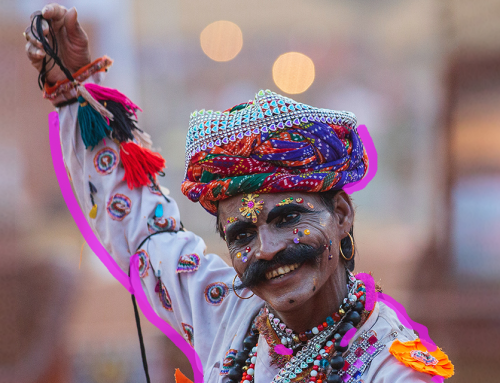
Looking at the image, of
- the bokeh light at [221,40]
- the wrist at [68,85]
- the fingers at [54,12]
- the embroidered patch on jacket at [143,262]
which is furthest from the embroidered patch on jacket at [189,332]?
the bokeh light at [221,40]

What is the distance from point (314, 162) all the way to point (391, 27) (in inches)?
160

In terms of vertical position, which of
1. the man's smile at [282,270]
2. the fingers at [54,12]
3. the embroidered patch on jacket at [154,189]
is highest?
the fingers at [54,12]

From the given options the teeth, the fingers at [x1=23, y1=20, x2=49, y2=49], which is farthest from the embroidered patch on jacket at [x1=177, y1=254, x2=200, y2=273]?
the fingers at [x1=23, y1=20, x2=49, y2=49]

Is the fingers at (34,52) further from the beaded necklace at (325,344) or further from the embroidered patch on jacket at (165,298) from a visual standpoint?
the beaded necklace at (325,344)

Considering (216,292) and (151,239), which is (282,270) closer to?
(216,292)

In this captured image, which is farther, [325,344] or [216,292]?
[216,292]

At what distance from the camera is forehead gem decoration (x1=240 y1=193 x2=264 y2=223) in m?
1.14

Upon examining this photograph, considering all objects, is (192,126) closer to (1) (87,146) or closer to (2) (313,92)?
(1) (87,146)

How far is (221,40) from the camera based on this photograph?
4914 millimetres

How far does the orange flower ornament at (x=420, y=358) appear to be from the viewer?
39.6 inches

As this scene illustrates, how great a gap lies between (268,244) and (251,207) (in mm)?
96

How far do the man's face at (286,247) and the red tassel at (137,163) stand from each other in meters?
0.61

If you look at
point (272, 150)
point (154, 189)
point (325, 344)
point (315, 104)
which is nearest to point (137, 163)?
point (154, 189)

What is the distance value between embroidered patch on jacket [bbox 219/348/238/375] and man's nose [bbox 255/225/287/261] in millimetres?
399
